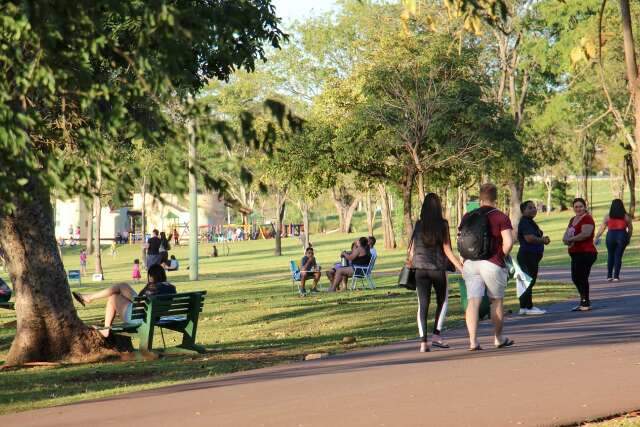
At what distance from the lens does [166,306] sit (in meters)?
15.0

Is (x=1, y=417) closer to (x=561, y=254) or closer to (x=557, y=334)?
(x=557, y=334)

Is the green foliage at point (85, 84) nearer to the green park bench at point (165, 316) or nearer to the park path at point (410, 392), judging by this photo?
A: the park path at point (410, 392)

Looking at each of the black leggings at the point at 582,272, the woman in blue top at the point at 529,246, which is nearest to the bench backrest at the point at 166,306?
the woman in blue top at the point at 529,246

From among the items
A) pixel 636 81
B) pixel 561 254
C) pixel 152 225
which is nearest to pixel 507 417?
pixel 636 81


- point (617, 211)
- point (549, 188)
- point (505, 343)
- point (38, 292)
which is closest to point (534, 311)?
point (505, 343)

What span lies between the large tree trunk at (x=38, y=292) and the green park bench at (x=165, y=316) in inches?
21.3

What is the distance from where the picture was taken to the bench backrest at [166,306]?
14.8m

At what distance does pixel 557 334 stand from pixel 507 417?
6.43 m

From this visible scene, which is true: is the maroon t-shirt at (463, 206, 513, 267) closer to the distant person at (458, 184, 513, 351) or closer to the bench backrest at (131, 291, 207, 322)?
the distant person at (458, 184, 513, 351)

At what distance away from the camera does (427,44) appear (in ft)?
154

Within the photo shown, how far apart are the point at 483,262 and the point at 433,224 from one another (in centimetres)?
69

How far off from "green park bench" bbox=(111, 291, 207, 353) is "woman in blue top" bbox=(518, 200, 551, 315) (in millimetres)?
5080

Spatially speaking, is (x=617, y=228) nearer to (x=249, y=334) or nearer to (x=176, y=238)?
(x=249, y=334)

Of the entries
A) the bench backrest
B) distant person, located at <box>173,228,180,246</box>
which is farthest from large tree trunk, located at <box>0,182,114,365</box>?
distant person, located at <box>173,228,180,246</box>
